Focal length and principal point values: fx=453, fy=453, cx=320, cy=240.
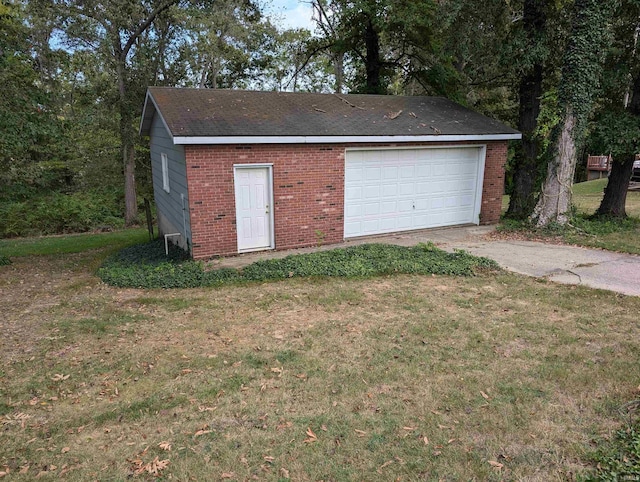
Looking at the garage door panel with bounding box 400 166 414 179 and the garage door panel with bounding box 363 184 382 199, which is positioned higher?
Result: the garage door panel with bounding box 400 166 414 179

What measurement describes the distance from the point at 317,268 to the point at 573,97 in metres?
7.47

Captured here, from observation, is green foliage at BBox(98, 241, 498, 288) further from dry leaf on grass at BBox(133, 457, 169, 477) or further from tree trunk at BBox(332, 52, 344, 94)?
tree trunk at BBox(332, 52, 344, 94)

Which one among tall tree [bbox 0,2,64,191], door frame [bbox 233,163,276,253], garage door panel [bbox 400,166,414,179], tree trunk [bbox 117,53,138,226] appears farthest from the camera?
tree trunk [bbox 117,53,138,226]

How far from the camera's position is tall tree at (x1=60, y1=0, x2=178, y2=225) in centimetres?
1753

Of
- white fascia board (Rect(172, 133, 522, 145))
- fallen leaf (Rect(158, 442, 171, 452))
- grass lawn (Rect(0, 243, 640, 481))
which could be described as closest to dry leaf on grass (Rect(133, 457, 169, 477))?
grass lawn (Rect(0, 243, 640, 481))

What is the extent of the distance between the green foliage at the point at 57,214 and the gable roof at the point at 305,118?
32.7 ft

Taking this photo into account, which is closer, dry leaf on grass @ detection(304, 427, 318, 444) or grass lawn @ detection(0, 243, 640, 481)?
grass lawn @ detection(0, 243, 640, 481)

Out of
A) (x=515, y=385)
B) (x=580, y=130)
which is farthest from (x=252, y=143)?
(x=580, y=130)

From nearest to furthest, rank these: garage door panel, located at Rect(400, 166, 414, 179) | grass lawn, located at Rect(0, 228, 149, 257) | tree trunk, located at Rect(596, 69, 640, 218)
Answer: garage door panel, located at Rect(400, 166, 414, 179) < tree trunk, located at Rect(596, 69, 640, 218) < grass lawn, located at Rect(0, 228, 149, 257)

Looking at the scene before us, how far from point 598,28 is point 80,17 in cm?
1757

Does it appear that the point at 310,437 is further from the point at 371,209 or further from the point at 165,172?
the point at 165,172

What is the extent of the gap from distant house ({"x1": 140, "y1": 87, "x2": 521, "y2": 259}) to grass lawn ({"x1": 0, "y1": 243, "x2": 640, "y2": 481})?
2.70 m

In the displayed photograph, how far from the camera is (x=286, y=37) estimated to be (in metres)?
24.9

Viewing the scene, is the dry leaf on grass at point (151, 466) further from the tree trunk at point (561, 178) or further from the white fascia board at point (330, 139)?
the tree trunk at point (561, 178)
